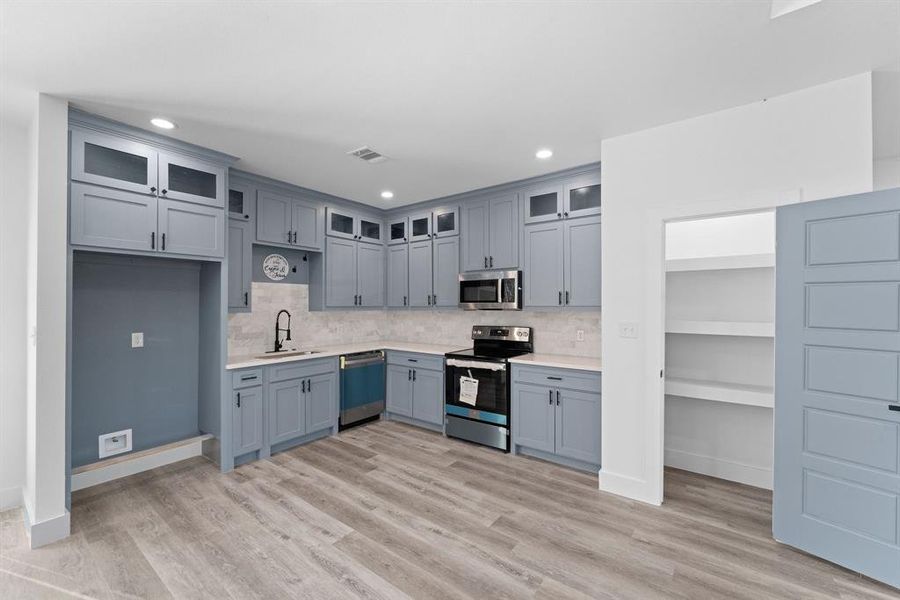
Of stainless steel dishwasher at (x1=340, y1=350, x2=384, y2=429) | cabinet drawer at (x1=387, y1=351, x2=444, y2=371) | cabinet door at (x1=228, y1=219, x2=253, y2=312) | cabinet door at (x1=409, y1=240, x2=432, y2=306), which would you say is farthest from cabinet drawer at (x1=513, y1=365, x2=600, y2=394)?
cabinet door at (x1=228, y1=219, x2=253, y2=312)

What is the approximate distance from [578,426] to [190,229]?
11.9ft

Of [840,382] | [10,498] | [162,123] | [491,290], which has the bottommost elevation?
[10,498]

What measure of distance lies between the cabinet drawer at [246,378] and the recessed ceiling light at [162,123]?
198 centimetres

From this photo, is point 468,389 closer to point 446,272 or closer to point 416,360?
point 416,360

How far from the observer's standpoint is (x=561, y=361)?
371cm

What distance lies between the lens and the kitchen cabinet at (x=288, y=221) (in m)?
3.97

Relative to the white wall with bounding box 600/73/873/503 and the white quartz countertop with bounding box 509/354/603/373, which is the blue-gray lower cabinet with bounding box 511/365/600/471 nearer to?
the white quartz countertop with bounding box 509/354/603/373

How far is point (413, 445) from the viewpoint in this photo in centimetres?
402

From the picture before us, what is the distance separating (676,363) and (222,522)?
378 cm

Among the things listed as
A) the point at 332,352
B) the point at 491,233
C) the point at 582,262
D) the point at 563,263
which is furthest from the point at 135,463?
the point at 582,262

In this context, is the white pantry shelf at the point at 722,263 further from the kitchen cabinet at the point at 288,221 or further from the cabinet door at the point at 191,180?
the cabinet door at the point at 191,180

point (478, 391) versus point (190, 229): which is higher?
point (190, 229)

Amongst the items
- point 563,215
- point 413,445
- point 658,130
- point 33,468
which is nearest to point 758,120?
point 658,130

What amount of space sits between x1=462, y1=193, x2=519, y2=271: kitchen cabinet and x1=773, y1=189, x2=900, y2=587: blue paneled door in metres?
2.27
